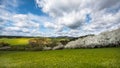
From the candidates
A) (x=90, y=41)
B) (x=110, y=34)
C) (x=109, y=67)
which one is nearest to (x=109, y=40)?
(x=110, y=34)

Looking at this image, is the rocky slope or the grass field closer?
the grass field

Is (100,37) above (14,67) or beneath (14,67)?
above

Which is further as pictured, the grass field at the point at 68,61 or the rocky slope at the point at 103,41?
the rocky slope at the point at 103,41

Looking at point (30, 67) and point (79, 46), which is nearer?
point (30, 67)

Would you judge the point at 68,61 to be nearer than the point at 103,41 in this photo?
Yes

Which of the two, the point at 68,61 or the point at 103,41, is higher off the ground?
the point at 103,41

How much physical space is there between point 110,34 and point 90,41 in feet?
20.8

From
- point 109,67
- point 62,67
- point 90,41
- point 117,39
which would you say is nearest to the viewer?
point 109,67

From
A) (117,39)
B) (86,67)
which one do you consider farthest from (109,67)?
(117,39)

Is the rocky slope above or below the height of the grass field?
above

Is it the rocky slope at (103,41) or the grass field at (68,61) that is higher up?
the rocky slope at (103,41)

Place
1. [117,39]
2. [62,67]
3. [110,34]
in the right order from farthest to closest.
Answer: [110,34], [117,39], [62,67]

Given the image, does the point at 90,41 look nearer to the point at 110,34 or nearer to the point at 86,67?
the point at 110,34

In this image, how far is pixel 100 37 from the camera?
137 feet
